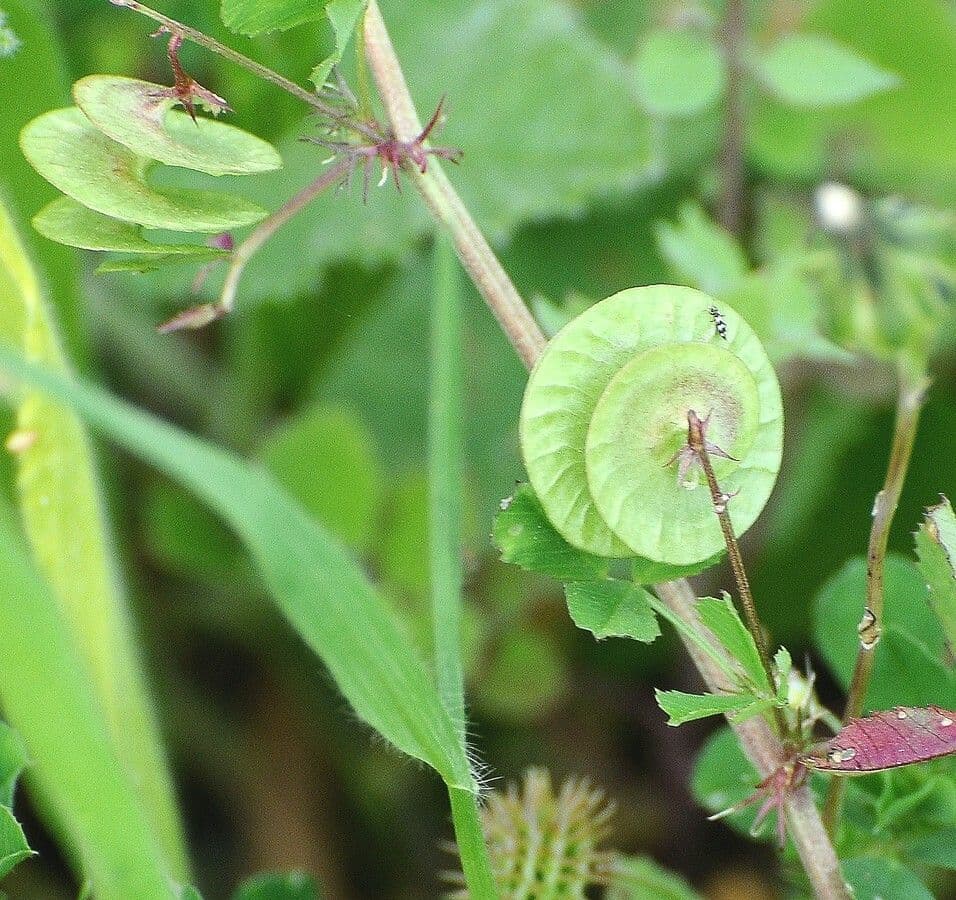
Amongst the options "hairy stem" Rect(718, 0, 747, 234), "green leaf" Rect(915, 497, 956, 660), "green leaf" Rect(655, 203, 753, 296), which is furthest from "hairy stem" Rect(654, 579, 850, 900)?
"hairy stem" Rect(718, 0, 747, 234)

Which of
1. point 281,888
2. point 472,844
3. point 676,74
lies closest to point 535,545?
point 472,844

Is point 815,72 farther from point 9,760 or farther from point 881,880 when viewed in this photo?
point 9,760

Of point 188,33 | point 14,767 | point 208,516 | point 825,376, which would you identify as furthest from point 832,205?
point 14,767

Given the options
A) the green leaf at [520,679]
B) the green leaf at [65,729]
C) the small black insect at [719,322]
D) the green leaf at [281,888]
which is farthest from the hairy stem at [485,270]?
the green leaf at [520,679]

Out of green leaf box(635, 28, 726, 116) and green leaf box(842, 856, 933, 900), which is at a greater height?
green leaf box(635, 28, 726, 116)

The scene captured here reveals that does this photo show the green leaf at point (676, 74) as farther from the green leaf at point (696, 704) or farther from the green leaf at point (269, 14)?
the green leaf at point (696, 704)

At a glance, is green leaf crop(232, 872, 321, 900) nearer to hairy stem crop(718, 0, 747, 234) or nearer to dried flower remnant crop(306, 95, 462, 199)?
dried flower remnant crop(306, 95, 462, 199)

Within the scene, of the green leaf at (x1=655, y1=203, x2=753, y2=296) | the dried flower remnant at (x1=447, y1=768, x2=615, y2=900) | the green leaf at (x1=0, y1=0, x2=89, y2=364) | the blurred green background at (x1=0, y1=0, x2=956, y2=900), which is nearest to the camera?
the dried flower remnant at (x1=447, y1=768, x2=615, y2=900)
